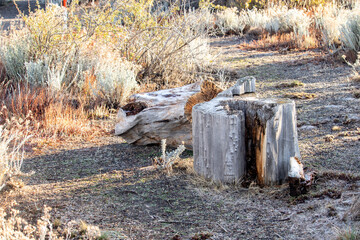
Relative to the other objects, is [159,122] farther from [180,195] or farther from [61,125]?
[61,125]

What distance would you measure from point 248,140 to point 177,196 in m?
0.76

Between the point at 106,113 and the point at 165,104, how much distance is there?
1.72 m

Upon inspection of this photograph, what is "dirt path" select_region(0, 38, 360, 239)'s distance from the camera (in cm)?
274

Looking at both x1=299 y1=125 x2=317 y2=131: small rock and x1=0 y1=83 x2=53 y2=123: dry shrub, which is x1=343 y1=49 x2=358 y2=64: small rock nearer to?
x1=299 y1=125 x2=317 y2=131: small rock

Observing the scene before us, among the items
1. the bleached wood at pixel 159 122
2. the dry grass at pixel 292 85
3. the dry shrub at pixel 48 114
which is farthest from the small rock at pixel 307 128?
the dry shrub at pixel 48 114

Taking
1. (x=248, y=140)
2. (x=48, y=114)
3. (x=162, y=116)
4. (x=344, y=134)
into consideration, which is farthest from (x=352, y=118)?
(x=48, y=114)

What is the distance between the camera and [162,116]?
4.28 meters

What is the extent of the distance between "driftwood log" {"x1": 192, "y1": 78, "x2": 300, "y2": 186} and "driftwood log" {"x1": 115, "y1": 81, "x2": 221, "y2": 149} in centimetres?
79

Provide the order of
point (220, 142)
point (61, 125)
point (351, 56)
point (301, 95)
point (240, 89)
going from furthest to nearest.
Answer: point (351, 56) < point (301, 95) < point (61, 125) < point (240, 89) < point (220, 142)

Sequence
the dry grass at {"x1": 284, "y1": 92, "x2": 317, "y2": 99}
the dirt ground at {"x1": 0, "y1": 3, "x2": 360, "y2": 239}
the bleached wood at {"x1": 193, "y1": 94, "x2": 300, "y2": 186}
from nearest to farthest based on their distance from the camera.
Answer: the dirt ground at {"x1": 0, "y1": 3, "x2": 360, "y2": 239} < the bleached wood at {"x1": 193, "y1": 94, "x2": 300, "y2": 186} < the dry grass at {"x1": 284, "y1": 92, "x2": 317, "y2": 99}

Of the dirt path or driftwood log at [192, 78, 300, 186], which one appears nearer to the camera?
the dirt path

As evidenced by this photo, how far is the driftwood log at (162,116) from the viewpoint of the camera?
4.23 m

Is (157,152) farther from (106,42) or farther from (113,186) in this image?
(106,42)

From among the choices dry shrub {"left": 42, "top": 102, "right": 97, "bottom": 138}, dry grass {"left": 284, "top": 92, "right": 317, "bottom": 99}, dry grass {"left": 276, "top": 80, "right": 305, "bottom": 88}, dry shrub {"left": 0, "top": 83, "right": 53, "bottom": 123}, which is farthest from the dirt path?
dry grass {"left": 276, "top": 80, "right": 305, "bottom": 88}
